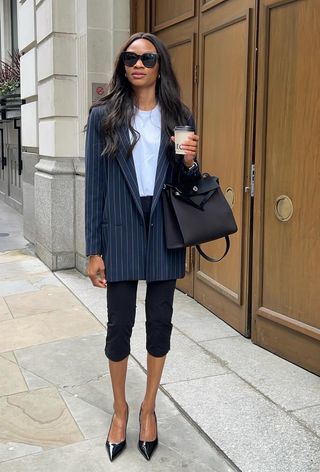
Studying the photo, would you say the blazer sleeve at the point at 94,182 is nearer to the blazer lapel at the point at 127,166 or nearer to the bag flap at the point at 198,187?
the blazer lapel at the point at 127,166

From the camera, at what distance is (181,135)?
104 inches

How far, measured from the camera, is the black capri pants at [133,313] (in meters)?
2.96

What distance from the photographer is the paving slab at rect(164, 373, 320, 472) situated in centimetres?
296

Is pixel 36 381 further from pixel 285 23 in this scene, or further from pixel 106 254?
pixel 285 23

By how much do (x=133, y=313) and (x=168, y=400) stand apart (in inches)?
35.1

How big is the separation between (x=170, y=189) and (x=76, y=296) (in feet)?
10.9

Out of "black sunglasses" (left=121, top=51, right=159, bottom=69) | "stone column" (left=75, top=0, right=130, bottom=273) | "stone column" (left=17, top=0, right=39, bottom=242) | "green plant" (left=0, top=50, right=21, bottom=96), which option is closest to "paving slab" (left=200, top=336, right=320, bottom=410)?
"black sunglasses" (left=121, top=51, right=159, bottom=69)

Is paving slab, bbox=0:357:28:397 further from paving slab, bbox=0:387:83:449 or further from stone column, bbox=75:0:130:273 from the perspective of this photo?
stone column, bbox=75:0:130:273

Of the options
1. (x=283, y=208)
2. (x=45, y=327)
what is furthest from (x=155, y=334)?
(x=45, y=327)

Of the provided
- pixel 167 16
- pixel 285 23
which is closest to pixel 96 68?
pixel 167 16

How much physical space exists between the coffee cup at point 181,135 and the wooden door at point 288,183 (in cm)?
144

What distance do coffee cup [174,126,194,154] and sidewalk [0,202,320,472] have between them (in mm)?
1568

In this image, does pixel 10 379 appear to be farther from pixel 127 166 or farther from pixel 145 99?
pixel 145 99

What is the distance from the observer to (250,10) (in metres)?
4.37
